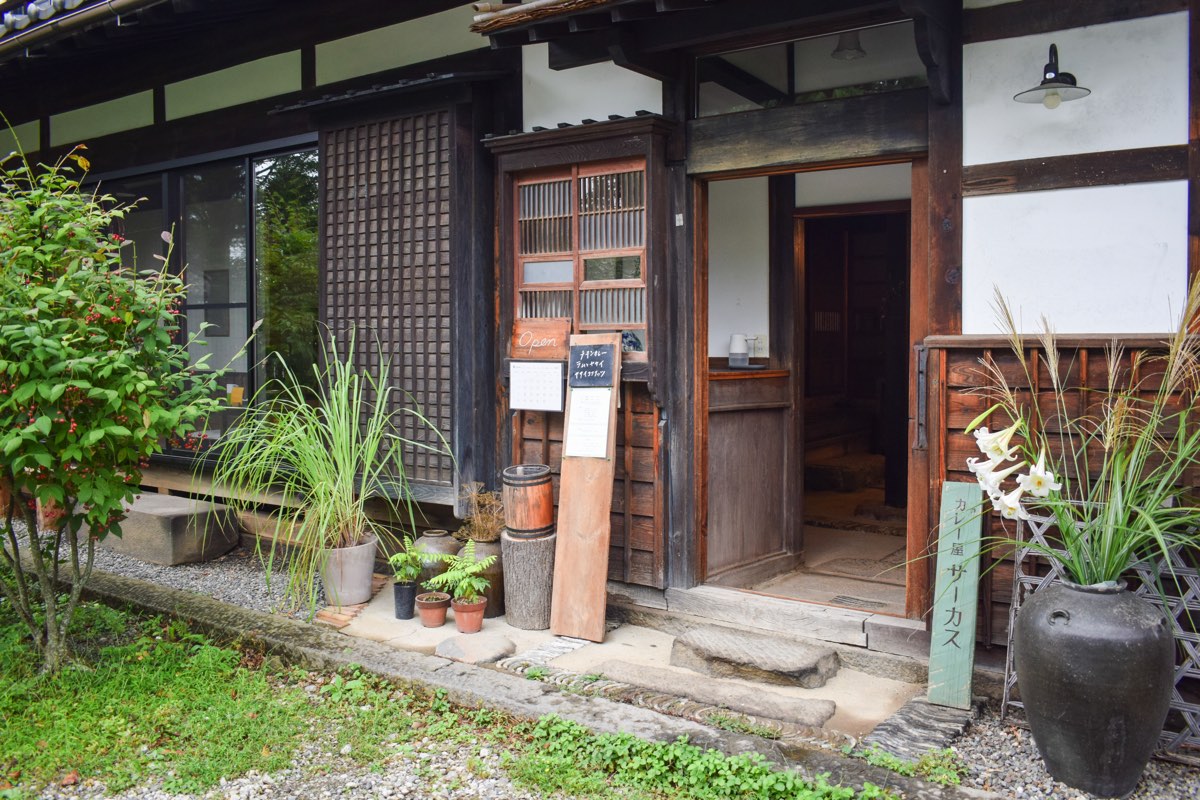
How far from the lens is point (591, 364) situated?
17.7 ft

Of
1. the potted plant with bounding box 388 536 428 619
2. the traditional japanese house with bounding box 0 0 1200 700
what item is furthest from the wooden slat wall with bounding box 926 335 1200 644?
the potted plant with bounding box 388 536 428 619

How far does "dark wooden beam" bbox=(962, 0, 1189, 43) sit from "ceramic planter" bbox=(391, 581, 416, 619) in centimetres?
406

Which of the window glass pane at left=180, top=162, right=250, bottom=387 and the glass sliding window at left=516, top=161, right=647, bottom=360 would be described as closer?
the glass sliding window at left=516, top=161, right=647, bottom=360

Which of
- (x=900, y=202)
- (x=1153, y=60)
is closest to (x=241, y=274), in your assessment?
(x=900, y=202)

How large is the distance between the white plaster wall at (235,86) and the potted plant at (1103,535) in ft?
18.9

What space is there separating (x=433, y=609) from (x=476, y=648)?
0.57 m

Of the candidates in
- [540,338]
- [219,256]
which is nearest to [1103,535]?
[540,338]

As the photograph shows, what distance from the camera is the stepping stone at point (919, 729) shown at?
3.70 m

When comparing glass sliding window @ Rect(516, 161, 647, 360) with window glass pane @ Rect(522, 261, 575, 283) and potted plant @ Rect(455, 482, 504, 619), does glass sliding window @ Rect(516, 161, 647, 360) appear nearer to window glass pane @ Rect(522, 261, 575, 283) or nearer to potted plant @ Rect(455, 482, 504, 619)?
window glass pane @ Rect(522, 261, 575, 283)

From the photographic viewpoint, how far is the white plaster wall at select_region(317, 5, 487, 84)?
635cm

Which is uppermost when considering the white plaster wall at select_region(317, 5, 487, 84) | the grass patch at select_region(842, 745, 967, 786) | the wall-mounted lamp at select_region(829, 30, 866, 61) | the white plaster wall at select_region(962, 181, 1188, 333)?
the white plaster wall at select_region(317, 5, 487, 84)

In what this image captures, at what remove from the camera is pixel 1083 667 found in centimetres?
334

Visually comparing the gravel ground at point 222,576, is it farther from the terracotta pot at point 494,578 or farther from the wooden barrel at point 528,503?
the wooden barrel at point 528,503

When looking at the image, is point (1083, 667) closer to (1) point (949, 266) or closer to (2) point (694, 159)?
(1) point (949, 266)
